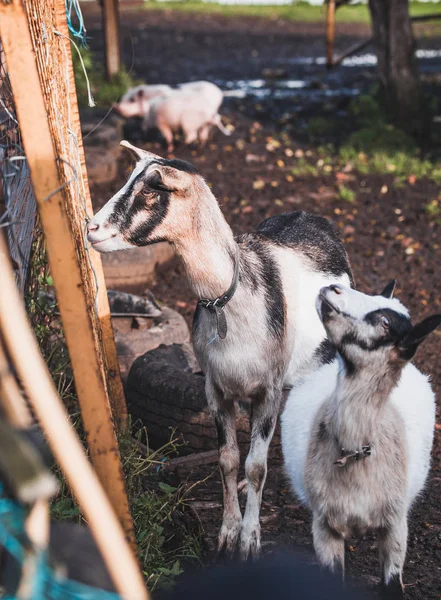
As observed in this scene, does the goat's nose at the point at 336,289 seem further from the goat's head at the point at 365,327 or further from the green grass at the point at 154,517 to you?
the green grass at the point at 154,517

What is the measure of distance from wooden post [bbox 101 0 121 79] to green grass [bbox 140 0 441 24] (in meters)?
12.7

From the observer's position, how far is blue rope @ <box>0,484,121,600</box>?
177cm

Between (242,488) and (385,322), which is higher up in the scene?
(385,322)

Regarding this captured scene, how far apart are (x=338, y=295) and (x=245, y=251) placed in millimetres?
905

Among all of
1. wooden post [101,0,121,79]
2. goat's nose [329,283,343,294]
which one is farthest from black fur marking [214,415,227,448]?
wooden post [101,0,121,79]

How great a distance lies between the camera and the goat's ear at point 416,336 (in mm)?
3115

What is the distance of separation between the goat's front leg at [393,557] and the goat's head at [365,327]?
690mm

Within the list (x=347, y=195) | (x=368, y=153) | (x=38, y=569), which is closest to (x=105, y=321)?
(x=38, y=569)

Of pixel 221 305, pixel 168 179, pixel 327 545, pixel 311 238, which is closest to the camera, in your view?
pixel 327 545

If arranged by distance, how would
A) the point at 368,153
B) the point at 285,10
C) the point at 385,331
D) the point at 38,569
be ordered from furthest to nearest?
the point at 285,10, the point at 368,153, the point at 385,331, the point at 38,569

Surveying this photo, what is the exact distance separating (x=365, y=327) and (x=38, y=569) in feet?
6.13

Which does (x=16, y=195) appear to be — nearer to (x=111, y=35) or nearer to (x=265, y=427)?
(x=265, y=427)

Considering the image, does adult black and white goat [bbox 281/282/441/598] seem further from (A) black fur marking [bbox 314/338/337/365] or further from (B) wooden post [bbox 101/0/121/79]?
(B) wooden post [bbox 101/0/121/79]

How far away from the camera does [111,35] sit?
13.4 meters
